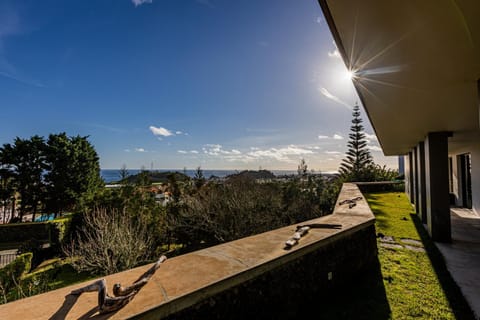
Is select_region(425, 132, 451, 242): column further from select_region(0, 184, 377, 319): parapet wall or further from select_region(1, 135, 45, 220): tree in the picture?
select_region(1, 135, 45, 220): tree

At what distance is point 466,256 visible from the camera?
179 inches

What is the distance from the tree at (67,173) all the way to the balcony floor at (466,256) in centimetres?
2154

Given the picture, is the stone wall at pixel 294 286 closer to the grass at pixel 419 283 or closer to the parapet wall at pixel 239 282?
the parapet wall at pixel 239 282

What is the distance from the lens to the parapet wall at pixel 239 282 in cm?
137

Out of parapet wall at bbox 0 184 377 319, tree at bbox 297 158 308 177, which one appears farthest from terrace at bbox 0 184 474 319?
tree at bbox 297 158 308 177

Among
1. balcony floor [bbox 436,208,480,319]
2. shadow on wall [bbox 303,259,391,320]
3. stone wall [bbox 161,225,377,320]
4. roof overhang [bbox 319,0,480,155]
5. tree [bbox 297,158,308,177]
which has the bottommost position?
shadow on wall [bbox 303,259,391,320]

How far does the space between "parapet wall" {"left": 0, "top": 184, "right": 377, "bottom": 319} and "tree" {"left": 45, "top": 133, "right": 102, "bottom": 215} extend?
19953mm

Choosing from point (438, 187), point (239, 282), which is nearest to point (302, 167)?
point (438, 187)

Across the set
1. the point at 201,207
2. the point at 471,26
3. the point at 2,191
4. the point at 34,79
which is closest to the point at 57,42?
the point at 34,79

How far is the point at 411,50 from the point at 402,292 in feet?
10.5

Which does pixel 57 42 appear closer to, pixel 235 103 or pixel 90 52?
pixel 90 52

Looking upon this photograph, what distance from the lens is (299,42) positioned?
5.27 meters

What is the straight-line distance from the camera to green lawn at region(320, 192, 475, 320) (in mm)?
2684

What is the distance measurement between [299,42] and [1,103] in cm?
1703
